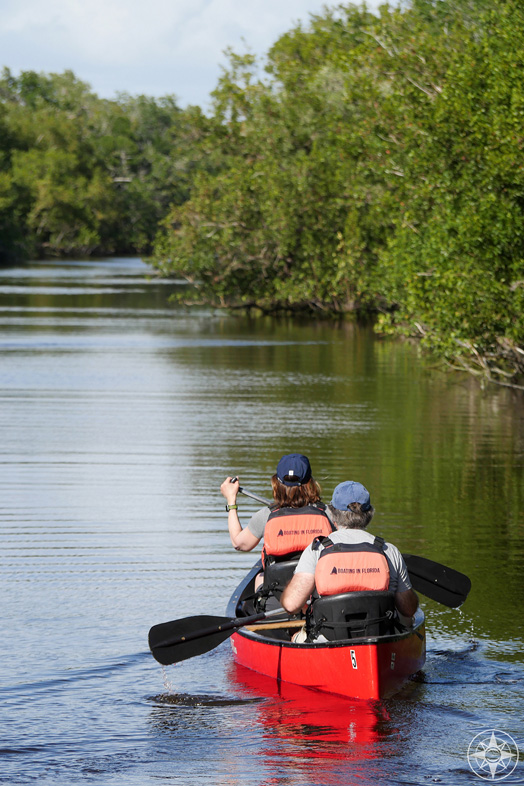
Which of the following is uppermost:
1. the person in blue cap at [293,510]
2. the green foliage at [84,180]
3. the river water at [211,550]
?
the green foliage at [84,180]

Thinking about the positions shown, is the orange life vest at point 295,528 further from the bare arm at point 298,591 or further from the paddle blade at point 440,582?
the paddle blade at point 440,582

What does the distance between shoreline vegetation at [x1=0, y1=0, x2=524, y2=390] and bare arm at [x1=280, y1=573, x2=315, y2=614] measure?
1307 cm

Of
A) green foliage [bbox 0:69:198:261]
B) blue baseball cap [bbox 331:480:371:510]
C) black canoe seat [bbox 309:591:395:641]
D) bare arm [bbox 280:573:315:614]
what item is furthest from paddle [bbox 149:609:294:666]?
green foliage [bbox 0:69:198:261]

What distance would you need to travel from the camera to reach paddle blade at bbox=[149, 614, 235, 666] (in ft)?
25.4

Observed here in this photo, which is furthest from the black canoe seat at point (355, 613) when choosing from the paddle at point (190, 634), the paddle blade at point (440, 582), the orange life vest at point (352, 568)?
the paddle blade at point (440, 582)

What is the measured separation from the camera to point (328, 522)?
7699 millimetres

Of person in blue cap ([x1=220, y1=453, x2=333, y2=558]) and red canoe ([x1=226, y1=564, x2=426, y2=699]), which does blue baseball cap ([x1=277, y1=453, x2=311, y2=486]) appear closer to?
person in blue cap ([x1=220, y1=453, x2=333, y2=558])

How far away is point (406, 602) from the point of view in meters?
7.29

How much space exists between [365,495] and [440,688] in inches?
59.5

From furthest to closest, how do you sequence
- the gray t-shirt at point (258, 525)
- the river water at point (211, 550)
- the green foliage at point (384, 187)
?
the green foliage at point (384, 187) < the gray t-shirt at point (258, 525) < the river water at point (211, 550)

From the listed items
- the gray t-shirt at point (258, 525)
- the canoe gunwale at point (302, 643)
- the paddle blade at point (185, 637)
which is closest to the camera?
the canoe gunwale at point (302, 643)

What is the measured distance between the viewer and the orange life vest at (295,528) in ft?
25.1

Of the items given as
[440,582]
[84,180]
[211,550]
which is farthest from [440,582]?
[84,180]

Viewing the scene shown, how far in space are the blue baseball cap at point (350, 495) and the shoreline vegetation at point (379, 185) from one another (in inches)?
510
